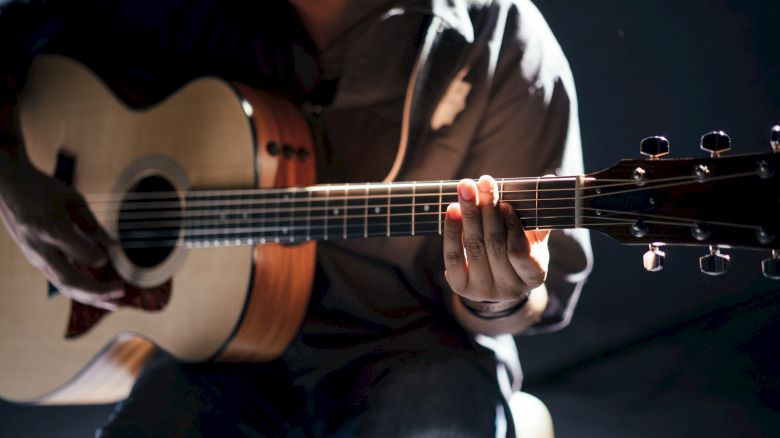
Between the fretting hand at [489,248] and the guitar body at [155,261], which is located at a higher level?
the fretting hand at [489,248]

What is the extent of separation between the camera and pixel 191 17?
4.31 ft

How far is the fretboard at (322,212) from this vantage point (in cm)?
86

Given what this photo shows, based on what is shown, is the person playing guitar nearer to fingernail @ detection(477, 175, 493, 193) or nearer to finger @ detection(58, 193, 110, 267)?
finger @ detection(58, 193, 110, 267)

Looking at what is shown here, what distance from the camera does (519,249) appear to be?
2.86 feet

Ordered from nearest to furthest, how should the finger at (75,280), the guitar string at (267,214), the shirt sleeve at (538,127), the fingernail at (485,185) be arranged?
the fingernail at (485,185) → the guitar string at (267,214) → the shirt sleeve at (538,127) → the finger at (75,280)

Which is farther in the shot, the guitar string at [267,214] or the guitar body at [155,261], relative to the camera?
the guitar body at [155,261]

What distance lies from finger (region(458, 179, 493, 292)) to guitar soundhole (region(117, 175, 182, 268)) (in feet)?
1.65

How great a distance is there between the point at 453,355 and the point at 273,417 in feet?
1.02

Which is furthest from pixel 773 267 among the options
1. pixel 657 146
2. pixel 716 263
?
pixel 657 146

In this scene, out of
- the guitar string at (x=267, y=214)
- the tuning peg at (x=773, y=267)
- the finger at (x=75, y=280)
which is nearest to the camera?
the tuning peg at (x=773, y=267)

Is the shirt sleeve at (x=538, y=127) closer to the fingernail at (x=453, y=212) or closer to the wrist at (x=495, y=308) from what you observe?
the wrist at (x=495, y=308)

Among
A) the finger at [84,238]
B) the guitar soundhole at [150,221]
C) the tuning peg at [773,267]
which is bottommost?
the finger at [84,238]

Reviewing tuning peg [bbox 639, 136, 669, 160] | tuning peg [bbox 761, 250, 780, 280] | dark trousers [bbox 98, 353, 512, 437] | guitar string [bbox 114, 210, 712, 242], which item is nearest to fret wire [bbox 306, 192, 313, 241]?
guitar string [bbox 114, 210, 712, 242]

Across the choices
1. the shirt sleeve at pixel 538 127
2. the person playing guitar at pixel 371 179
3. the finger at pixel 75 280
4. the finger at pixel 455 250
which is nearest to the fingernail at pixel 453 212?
the finger at pixel 455 250
